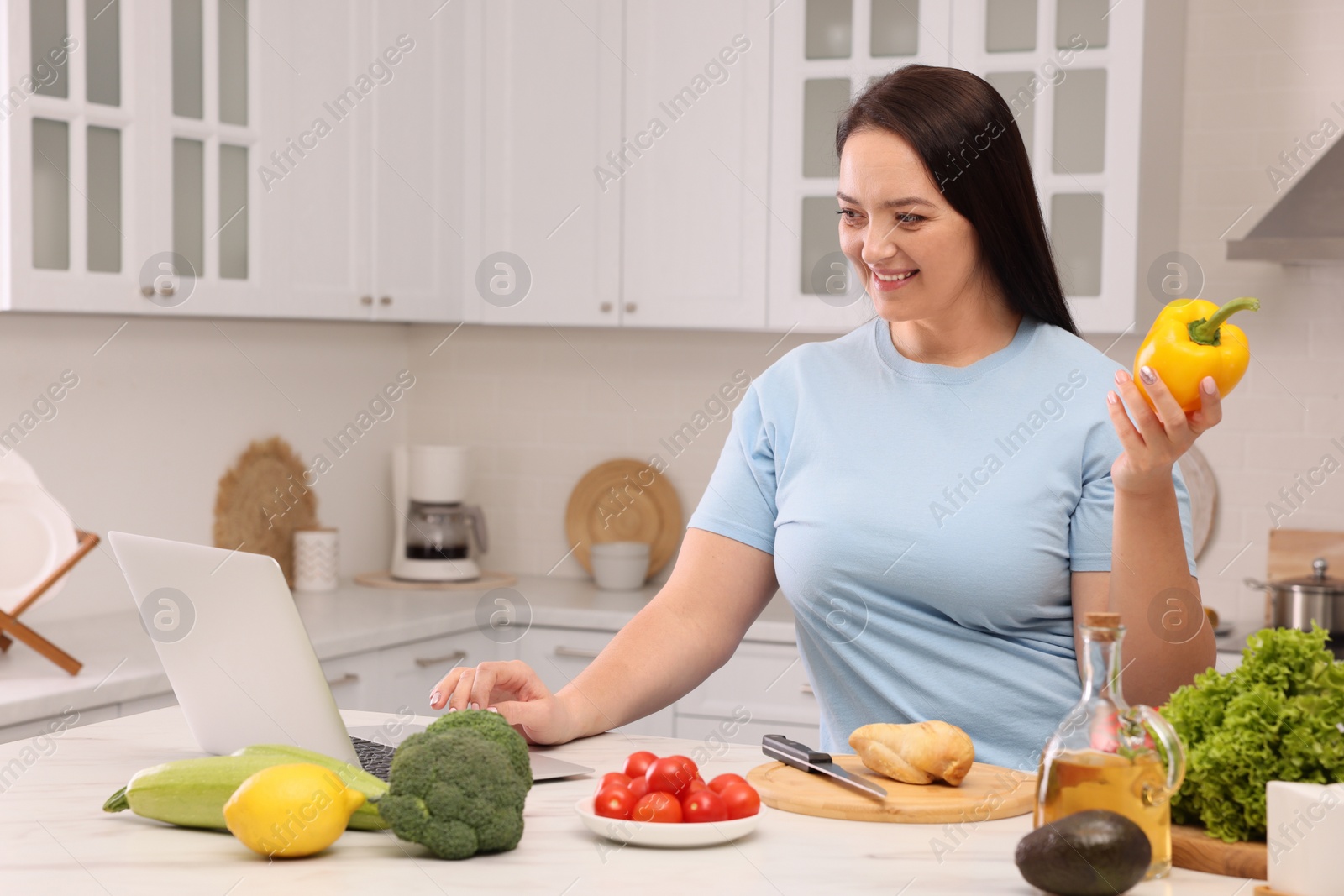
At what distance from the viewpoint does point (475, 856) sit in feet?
3.67

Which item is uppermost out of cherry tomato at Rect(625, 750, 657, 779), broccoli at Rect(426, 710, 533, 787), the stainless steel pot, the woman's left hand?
the woman's left hand

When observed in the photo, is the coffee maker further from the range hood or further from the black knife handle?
the black knife handle

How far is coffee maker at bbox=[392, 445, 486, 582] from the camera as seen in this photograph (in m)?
3.65

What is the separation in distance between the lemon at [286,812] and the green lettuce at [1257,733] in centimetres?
66

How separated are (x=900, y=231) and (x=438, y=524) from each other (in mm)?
2338

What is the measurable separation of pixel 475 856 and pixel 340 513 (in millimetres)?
2792

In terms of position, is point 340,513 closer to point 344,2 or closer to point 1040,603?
point 344,2

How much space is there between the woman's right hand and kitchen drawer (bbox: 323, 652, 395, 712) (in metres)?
1.51

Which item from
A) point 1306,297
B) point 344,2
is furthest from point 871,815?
point 344,2

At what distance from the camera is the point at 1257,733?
1096 mm

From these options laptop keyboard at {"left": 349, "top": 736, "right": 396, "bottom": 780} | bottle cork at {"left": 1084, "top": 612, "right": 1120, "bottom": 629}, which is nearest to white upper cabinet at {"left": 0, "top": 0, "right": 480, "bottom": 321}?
laptop keyboard at {"left": 349, "top": 736, "right": 396, "bottom": 780}

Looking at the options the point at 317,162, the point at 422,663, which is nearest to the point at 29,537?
the point at 422,663

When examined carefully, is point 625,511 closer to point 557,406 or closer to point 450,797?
point 557,406

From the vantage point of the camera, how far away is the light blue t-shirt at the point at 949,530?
1503 mm
